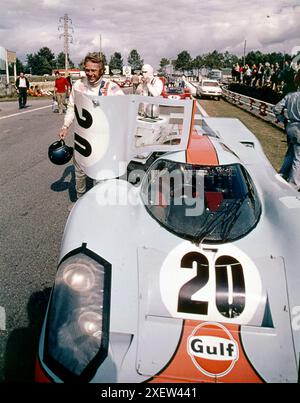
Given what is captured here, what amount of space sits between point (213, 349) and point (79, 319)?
658 mm

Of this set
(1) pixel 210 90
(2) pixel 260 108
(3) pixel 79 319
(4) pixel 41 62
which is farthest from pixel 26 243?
(4) pixel 41 62

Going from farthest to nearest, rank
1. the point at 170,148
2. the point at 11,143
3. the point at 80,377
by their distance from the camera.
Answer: the point at 11,143 < the point at 170,148 < the point at 80,377

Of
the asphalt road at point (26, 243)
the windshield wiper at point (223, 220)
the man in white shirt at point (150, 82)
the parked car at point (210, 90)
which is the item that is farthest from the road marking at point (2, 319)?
the parked car at point (210, 90)

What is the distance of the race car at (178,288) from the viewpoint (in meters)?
1.72

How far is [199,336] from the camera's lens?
5.97ft

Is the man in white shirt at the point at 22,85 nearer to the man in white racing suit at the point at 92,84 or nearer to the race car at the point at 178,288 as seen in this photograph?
the man in white racing suit at the point at 92,84

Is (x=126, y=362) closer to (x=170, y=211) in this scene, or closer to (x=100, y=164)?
(x=170, y=211)

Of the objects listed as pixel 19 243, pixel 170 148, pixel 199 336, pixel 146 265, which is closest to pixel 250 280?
pixel 199 336

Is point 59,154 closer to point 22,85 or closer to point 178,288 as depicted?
point 178,288

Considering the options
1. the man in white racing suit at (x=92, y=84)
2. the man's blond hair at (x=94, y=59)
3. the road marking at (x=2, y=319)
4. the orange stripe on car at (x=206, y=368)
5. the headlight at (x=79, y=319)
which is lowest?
the road marking at (x=2, y=319)

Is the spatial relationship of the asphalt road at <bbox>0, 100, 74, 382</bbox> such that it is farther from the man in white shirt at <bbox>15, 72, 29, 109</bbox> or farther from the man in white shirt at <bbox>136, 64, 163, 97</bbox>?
the man in white shirt at <bbox>15, 72, 29, 109</bbox>

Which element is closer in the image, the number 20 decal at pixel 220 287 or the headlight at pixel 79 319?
the headlight at pixel 79 319

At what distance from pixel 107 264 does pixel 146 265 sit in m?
0.23

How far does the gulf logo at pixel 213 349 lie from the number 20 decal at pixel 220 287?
4.0 inches
